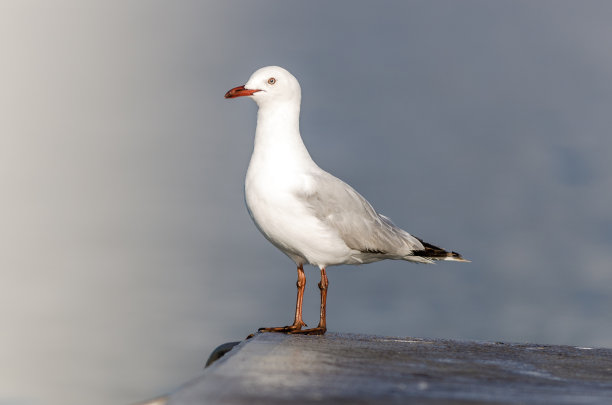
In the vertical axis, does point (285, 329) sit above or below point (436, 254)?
below

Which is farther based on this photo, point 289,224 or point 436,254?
point 436,254

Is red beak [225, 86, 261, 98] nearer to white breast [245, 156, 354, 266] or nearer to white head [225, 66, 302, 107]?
white head [225, 66, 302, 107]

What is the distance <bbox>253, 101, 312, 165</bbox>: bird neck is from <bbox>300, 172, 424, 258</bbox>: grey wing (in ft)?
1.38

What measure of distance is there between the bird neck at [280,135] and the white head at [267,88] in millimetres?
88

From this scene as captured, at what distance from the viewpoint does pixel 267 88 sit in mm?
9719

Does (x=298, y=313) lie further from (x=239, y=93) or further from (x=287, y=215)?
(x=239, y=93)

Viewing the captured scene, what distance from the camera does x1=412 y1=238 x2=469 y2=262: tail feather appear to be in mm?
10500

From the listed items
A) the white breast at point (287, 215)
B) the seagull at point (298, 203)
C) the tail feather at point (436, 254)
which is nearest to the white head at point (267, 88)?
the seagull at point (298, 203)

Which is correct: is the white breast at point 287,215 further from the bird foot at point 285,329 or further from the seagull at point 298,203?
the bird foot at point 285,329

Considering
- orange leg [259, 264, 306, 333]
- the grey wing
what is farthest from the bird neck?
orange leg [259, 264, 306, 333]

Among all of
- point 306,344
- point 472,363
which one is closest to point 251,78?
point 306,344

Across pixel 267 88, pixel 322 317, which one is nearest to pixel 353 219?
pixel 322 317

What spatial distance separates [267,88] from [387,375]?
5055 mm

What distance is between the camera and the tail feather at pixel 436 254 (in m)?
10.5
